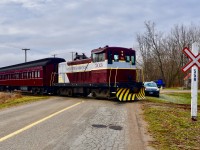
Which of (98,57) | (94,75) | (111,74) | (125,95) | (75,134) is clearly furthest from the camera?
(94,75)

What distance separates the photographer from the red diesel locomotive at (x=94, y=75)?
821 inches

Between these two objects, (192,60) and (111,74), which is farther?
(111,74)

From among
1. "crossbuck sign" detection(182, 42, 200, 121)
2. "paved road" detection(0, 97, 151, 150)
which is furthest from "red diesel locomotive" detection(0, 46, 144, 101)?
"crossbuck sign" detection(182, 42, 200, 121)

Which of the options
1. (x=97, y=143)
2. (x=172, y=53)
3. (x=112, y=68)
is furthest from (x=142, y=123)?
(x=172, y=53)

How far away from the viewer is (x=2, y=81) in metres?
43.3

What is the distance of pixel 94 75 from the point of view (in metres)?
22.3

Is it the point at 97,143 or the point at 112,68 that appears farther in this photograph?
the point at 112,68

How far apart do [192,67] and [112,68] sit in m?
10.3

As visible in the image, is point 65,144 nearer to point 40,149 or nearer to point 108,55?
point 40,149

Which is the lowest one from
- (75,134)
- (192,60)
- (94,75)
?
(75,134)

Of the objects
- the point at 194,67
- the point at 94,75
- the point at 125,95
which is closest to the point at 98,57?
the point at 94,75

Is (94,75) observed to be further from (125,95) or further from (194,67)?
(194,67)

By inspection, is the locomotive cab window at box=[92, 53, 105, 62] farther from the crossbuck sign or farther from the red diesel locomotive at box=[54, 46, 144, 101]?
the crossbuck sign

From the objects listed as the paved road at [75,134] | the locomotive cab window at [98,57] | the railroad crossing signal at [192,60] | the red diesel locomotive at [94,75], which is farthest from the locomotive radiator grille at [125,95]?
the railroad crossing signal at [192,60]
